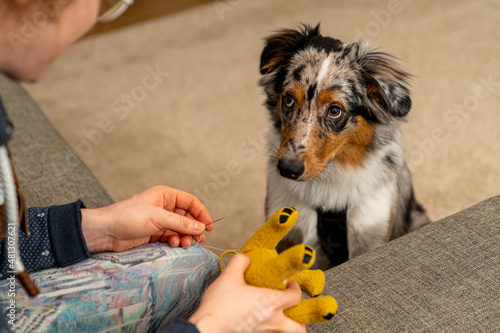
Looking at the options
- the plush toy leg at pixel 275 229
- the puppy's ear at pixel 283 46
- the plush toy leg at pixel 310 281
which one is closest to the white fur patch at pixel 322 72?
the puppy's ear at pixel 283 46

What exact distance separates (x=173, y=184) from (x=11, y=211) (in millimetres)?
1871

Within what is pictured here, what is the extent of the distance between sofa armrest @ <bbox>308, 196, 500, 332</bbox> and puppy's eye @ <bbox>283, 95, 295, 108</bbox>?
56 cm

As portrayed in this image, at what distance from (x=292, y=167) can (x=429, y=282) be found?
53 centimetres

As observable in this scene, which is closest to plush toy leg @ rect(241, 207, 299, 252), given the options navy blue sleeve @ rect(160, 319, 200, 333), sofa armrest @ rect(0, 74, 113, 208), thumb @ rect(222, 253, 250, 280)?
thumb @ rect(222, 253, 250, 280)

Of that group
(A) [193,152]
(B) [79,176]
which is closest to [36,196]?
(B) [79,176]

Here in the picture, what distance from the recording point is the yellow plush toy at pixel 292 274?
848mm

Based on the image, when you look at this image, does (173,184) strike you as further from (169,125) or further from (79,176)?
(79,176)

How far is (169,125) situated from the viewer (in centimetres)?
316

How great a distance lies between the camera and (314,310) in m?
0.89

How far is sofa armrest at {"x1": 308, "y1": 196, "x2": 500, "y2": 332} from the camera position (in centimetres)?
101

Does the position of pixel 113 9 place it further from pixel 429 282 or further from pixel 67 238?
pixel 429 282

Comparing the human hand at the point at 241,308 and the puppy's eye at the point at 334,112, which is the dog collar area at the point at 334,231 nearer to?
the puppy's eye at the point at 334,112

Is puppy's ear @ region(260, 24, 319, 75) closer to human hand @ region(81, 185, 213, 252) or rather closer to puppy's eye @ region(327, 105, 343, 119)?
puppy's eye @ region(327, 105, 343, 119)

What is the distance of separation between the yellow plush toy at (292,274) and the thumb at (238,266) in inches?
0.4
